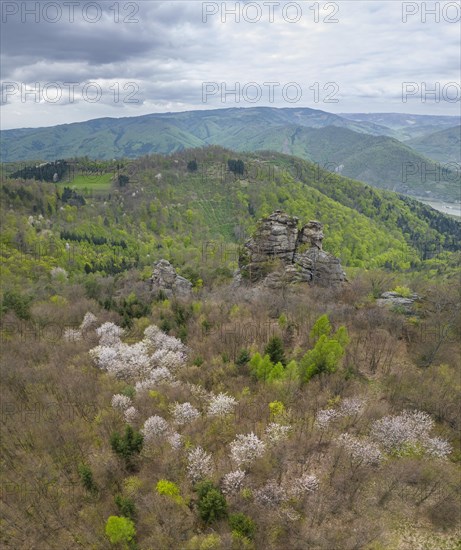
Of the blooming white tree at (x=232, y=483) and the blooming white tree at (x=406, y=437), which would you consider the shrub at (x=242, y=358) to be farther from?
the blooming white tree at (x=406, y=437)

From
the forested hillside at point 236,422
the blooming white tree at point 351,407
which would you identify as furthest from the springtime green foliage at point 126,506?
the blooming white tree at point 351,407

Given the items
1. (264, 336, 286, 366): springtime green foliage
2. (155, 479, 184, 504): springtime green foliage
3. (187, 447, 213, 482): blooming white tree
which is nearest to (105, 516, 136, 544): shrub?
(155, 479, 184, 504): springtime green foliage

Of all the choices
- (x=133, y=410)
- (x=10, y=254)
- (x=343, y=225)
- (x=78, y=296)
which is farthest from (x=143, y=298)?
(x=343, y=225)

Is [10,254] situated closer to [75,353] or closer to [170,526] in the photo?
[75,353]

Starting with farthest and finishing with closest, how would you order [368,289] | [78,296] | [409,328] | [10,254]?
[10,254] < [78,296] < [368,289] < [409,328]

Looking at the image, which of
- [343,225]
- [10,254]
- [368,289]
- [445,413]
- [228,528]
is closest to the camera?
[228,528]
